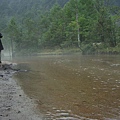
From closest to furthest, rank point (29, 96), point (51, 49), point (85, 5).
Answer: point (29, 96), point (85, 5), point (51, 49)

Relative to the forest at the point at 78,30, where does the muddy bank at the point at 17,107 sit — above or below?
below

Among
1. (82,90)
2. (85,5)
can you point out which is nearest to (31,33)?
(85,5)

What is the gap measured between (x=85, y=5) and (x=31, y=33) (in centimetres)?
2186

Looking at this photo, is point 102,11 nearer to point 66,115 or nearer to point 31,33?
point 31,33

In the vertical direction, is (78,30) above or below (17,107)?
above

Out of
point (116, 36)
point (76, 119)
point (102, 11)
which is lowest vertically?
point (76, 119)

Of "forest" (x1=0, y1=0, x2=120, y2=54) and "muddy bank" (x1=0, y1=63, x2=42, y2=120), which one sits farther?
"forest" (x1=0, y1=0, x2=120, y2=54)

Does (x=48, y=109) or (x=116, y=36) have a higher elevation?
(x=116, y=36)

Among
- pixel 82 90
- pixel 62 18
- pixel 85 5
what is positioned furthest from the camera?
pixel 62 18

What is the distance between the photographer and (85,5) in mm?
51875

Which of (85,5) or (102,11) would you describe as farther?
(85,5)

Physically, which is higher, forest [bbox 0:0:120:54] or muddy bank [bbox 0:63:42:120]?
forest [bbox 0:0:120:54]

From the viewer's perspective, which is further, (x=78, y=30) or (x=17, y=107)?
(x=78, y=30)

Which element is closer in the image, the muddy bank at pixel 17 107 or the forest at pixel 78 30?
the muddy bank at pixel 17 107
